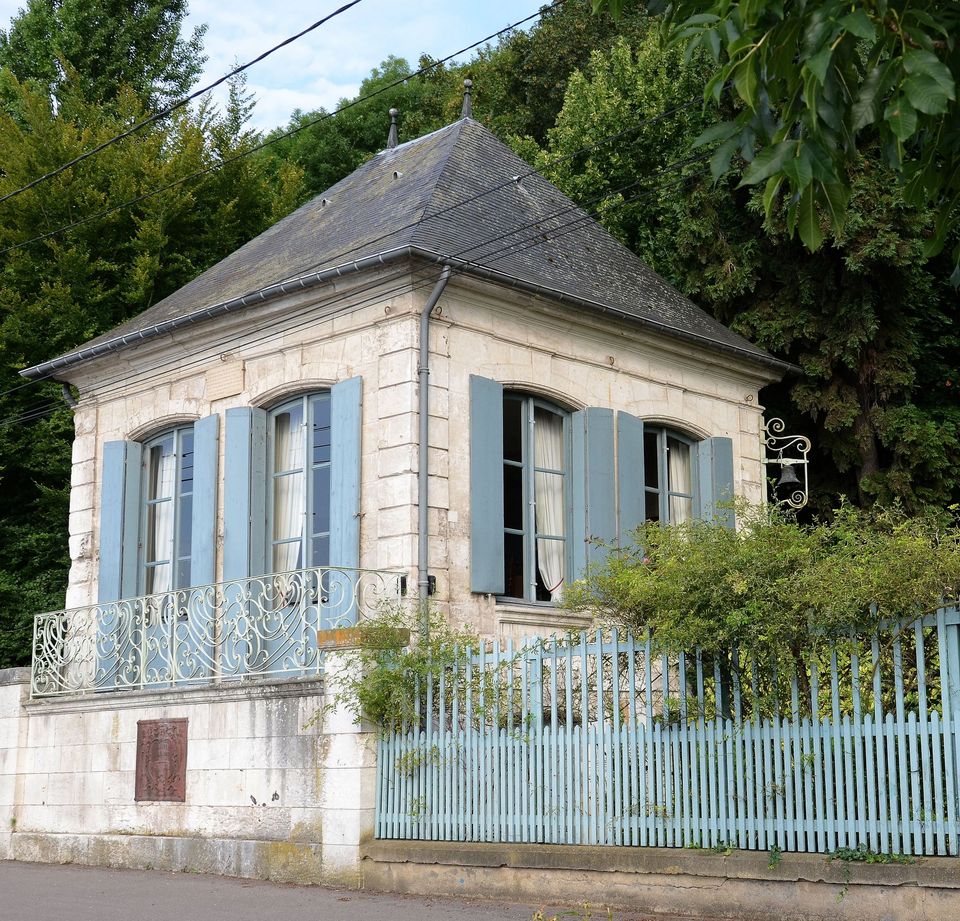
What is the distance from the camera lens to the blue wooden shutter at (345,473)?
11695 mm

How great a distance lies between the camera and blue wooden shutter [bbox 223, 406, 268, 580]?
41.3ft

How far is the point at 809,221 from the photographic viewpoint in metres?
4.52

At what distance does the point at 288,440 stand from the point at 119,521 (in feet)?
7.47

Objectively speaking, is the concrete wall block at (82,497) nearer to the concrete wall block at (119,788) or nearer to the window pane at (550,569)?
the concrete wall block at (119,788)

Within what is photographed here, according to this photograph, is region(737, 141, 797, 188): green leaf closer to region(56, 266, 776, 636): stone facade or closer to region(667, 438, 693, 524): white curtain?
region(56, 266, 776, 636): stone facade

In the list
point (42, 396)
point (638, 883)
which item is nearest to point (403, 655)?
point (638, 883)

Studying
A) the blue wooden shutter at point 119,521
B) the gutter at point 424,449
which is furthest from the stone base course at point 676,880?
the blue wooden shutter at point 119,521

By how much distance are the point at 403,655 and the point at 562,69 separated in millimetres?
18695

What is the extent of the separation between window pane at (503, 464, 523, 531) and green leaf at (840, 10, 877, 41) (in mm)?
8479

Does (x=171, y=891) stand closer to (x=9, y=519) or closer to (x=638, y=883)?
(x=638, y=883)

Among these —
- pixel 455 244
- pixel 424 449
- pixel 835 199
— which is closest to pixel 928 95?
pixel 835 199

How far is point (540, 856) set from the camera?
27.8 ft

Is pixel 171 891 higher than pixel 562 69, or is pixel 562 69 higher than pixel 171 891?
pixel 562 69

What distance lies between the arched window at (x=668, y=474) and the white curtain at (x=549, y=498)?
4.05 ft
